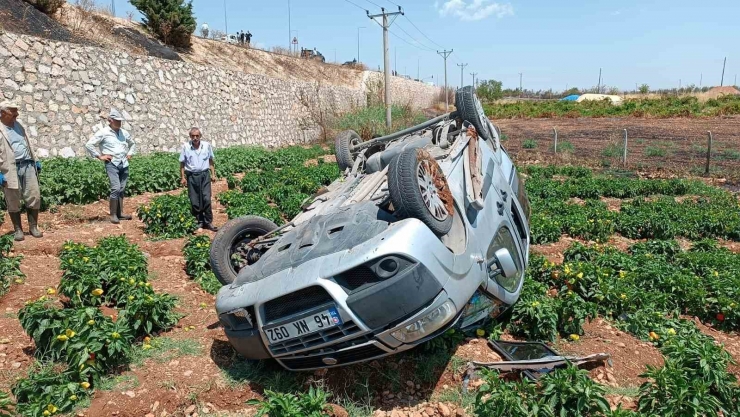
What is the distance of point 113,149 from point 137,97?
28.2ft

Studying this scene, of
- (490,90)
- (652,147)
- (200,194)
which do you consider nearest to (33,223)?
(200,194)

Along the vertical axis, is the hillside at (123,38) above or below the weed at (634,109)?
above

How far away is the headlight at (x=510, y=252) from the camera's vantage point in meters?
4.36

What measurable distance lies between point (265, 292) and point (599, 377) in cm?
277

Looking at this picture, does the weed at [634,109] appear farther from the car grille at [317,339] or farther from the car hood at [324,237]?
the car grille at [317,339]

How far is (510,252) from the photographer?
184 inches

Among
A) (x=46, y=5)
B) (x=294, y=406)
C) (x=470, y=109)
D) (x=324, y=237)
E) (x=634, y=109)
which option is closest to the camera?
(x=294, y=406)

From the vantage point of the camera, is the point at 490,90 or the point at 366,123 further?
the point at 490,90

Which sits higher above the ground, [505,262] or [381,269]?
[381,269]

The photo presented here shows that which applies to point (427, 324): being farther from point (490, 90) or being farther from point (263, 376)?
point (490, 90)

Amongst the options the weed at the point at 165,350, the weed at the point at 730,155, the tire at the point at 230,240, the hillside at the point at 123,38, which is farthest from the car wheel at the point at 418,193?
the weed at the point at 730,155

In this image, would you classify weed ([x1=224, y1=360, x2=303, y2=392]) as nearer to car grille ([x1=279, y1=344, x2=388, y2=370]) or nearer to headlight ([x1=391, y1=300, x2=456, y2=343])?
car grille ([x1=279, y1=344, x2=388, y2=370])

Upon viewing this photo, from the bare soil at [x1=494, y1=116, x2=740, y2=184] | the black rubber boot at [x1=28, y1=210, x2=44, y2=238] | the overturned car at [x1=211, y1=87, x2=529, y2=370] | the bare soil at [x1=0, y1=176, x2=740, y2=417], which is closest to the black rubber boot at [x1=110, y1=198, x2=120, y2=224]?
the black rubber boot at [x1=28, y1=210, x2=44, y2=238]

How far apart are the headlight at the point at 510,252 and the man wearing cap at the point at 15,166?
20.5 ft
